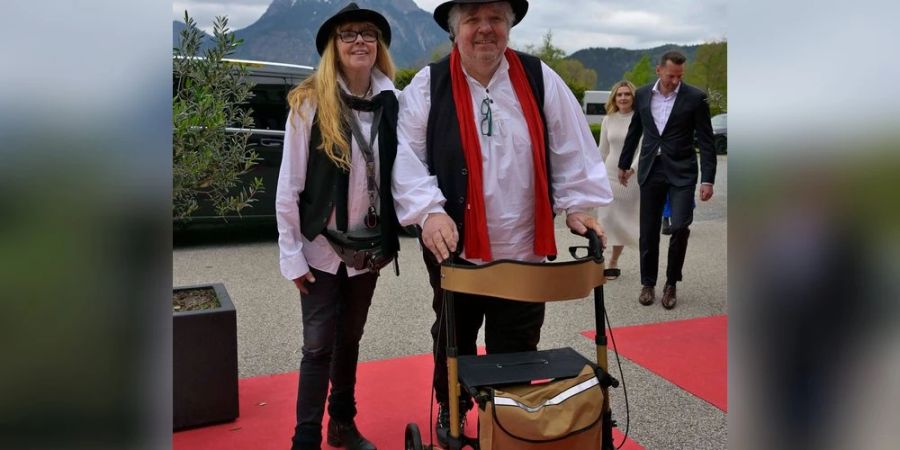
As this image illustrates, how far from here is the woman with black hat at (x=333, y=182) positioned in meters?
2.73

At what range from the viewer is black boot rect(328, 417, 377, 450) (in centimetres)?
311

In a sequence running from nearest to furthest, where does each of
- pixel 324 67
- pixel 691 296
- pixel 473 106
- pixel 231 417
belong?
Result: pixel 473 106 < pixel 324 67 < pixel 231 417 < pixel 691 296

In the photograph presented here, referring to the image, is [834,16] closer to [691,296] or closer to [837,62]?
[837,62]

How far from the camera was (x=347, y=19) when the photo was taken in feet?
9.18

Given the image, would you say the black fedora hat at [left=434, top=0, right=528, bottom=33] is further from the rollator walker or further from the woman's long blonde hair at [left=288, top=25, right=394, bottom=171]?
the rollator walker

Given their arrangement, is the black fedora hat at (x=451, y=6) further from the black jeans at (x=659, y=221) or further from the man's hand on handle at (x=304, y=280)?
the black jeans at (x=659, y=221)

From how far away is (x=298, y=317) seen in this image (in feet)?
17.7

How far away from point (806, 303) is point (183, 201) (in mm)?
3140

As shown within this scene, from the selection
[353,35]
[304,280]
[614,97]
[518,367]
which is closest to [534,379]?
[518,367]

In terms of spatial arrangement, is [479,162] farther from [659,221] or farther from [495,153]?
[659,221]

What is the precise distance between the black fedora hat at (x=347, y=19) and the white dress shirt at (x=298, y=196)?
20 centimetres

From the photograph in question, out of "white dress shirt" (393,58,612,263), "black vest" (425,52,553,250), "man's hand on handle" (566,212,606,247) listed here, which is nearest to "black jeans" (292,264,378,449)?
"white dress shirt" (393,58,612,263)

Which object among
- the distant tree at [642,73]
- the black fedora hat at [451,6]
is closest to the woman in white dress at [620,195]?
the black fedora hat at [451,6]

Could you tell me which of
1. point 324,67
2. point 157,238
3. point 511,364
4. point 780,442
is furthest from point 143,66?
point 324,67
